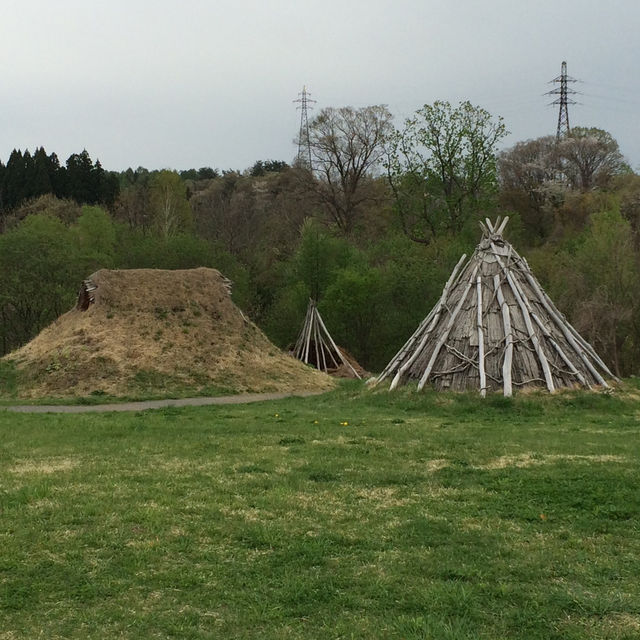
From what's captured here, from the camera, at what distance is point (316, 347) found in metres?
26.0

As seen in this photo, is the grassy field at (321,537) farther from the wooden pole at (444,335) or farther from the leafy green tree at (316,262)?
the leafy green tree at (316,262)

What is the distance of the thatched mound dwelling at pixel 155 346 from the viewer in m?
18.7

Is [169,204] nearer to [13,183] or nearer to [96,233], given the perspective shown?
[96,233]

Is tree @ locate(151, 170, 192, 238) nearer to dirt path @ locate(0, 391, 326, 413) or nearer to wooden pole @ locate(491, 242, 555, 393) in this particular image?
dirt path @ locate(0, 391, 326, 413)

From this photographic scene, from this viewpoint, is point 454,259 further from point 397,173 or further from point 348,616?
point 348,616

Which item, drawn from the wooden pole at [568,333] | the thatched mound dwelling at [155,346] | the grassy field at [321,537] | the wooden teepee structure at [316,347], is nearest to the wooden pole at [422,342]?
the wooden pole at [568,333]

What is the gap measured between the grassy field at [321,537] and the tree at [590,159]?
36.6 m

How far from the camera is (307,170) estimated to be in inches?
1614

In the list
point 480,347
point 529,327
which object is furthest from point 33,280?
point 529,327

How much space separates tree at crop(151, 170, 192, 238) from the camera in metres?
41.6

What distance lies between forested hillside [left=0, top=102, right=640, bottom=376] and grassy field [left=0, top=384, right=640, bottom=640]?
1769 centimetres

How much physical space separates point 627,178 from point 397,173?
13173mm

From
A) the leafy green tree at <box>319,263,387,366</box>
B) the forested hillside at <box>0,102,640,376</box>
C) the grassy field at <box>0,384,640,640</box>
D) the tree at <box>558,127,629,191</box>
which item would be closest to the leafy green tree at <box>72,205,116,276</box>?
the forested hillside at <box>0,102,640,376</box>

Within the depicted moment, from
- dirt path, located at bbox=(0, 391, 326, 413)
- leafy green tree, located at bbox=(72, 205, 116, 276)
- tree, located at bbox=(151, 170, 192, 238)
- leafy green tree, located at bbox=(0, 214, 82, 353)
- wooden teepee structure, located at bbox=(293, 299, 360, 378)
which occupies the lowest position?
dirt path, located at bbox=(0, 391, 326, 413)
